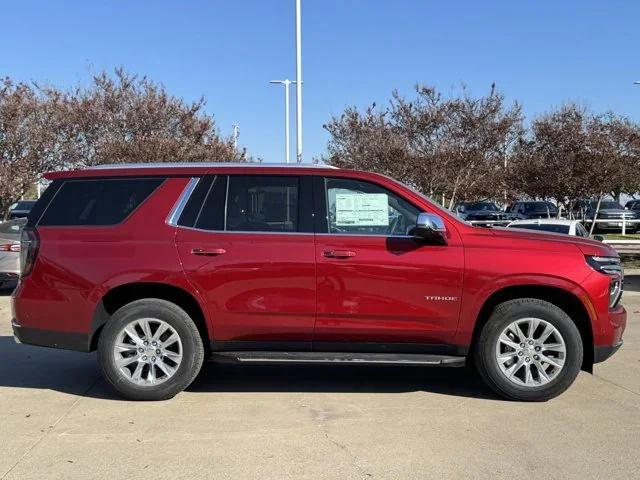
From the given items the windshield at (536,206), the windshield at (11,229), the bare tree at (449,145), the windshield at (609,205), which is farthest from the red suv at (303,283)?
the windshield at (609,205)

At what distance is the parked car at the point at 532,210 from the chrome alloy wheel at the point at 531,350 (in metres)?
23.2

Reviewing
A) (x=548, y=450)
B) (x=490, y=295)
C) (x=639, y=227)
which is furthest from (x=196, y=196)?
(x=639, y=227)

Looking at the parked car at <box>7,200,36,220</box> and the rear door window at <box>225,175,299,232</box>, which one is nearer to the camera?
the rear door window at <box>225,175,299,232</box>

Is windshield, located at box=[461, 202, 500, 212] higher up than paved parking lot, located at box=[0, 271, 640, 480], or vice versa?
windshield, located at box=[461, 202, 500, 212]

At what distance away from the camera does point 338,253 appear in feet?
16.7

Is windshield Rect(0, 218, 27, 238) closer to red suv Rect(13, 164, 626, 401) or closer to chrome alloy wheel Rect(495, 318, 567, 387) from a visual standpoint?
red suv Rect(13, 164, 626, 401)

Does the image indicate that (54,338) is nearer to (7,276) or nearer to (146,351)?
(146,351)

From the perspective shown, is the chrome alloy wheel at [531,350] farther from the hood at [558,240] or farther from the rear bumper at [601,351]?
the hood at [558,240]

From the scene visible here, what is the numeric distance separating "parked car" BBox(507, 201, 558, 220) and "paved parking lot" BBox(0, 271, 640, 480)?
22324 mm

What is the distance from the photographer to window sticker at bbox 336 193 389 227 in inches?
207

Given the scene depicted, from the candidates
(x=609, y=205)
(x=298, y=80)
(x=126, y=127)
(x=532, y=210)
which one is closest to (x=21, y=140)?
(x=126, y=127)

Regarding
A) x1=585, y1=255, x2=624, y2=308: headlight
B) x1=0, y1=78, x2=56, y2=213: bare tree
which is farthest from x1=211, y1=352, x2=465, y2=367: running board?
x1=0, y1=78, x2=56, y2=213: bare tree

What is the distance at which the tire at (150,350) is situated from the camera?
521 cm

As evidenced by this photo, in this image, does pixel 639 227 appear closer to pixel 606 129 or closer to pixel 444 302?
pixel 606 129
